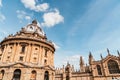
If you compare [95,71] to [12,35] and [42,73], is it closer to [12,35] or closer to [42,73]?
[42,73]

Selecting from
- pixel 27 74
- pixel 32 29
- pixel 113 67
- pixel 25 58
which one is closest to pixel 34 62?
pixel 25 58

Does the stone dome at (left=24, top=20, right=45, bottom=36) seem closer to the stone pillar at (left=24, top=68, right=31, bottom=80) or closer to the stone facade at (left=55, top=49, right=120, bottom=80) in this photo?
the stone pillar at (left=24, top=68, right=31, bottom=80)

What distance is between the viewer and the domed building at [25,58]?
37219mm

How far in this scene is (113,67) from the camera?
45312 millimetres

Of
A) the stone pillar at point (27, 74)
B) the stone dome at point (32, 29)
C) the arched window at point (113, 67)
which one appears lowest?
the stone pillar at point (27, 74)

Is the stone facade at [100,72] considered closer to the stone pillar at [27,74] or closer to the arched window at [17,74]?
the stone pillar at [27,74]

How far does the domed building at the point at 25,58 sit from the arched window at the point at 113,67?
20.5m

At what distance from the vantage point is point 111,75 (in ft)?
142

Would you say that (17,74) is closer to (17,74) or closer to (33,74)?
(17,74)

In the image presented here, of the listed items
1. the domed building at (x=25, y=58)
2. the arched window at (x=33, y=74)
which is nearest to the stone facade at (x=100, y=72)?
the domed building at (x=25, y=58)

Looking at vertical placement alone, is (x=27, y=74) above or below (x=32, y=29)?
below

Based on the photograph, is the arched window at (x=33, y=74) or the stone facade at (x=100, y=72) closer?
the arched window at (x=33, y=74)

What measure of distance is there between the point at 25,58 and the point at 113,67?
30.4m

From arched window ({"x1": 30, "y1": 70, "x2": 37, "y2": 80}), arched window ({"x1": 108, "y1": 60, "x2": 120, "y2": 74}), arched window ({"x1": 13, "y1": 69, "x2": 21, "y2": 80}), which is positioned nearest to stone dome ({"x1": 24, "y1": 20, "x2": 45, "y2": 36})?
arched window ({"x1": 13, "y1": 69, "x2": 21, "y2": 80})
